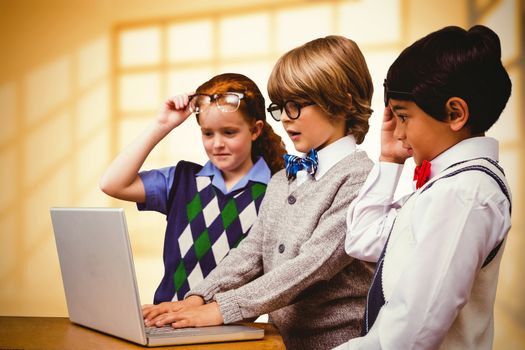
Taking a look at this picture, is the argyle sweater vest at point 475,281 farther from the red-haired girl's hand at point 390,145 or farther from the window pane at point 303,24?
the window pane at point 303,24

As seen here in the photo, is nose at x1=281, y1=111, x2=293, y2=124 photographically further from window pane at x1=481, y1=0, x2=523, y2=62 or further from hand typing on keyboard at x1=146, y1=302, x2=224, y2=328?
window pane at x1=481, y1=0, x2=523, y2=62

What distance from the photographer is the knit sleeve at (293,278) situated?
1.48m

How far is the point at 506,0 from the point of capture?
3.30 metres

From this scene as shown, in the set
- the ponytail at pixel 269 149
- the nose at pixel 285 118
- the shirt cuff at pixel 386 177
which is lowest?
the ponytail at pixel 269 149

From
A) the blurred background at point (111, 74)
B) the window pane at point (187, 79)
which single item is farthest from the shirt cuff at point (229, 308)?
the window pane at point (187, 79)

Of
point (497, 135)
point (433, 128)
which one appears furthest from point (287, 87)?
point (497, 135)

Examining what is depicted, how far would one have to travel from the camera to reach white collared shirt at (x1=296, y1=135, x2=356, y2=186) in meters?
1.68

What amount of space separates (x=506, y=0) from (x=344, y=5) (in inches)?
33.3

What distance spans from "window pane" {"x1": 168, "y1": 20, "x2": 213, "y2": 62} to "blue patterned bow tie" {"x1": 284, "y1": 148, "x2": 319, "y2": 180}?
2227 mm

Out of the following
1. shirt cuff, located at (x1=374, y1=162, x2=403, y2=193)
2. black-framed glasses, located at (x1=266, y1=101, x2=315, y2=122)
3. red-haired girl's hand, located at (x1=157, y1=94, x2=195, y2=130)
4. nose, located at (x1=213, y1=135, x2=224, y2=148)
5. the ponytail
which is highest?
black-framed glasses, located at (x1=266, y1=101, x2=315, y2=122)

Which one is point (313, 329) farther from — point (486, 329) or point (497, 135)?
point (497, 135)

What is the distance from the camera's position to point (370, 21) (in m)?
3.65

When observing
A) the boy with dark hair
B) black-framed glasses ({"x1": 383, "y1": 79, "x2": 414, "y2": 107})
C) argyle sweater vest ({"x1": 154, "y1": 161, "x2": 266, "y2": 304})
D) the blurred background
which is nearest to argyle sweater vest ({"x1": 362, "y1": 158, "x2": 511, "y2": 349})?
the boy with dark hair

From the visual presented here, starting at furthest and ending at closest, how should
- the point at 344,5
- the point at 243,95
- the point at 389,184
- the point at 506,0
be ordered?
the point at 344,5 < the point at 506,0 < the point at 243,95 < the point at 389,184
